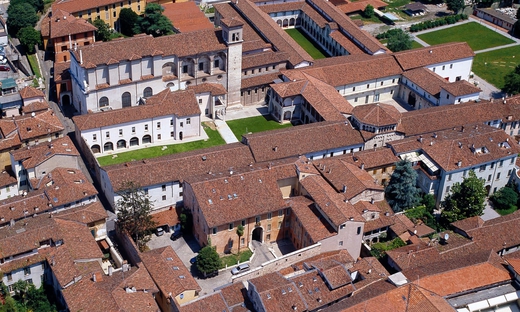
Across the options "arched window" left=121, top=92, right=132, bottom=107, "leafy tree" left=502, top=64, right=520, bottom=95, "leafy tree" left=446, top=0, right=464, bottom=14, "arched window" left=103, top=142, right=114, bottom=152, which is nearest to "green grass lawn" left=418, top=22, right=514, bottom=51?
"leafy tree" left=446, top=0, right=464, bottom=14

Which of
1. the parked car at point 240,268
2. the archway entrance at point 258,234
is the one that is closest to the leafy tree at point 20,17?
the archway entrance at point 258,234

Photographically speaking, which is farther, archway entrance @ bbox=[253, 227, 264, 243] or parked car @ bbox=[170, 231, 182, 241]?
parked car @ bbox=[170, 231, 182, 241]

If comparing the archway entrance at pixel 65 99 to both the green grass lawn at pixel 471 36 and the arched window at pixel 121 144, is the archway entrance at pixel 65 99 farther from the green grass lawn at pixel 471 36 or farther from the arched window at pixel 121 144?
the green grass lawn at pixel 471 36

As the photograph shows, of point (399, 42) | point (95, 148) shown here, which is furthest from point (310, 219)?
point (399, 42)

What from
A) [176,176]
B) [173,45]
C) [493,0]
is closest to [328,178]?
[176,176]

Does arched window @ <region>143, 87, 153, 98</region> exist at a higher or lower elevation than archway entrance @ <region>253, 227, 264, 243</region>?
higher

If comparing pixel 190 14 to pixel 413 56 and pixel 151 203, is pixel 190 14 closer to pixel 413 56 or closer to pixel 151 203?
pixel 413 56

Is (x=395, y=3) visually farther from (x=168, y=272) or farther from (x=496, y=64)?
(x=168, y=272)

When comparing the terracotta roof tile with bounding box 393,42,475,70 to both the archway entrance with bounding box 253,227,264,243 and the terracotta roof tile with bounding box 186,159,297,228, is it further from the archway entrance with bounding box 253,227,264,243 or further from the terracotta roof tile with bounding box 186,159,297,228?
the archway entrance with bounding box 253,227,264,243
